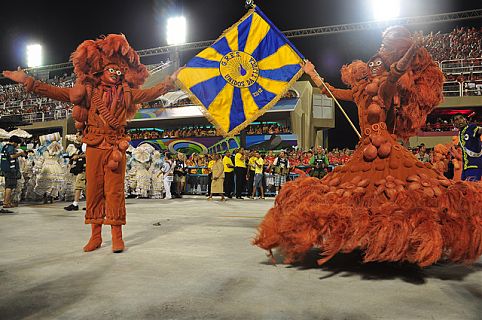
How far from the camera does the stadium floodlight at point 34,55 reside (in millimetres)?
32938

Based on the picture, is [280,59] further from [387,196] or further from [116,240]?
[116,240]

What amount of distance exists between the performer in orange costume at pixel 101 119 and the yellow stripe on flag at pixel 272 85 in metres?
1.70

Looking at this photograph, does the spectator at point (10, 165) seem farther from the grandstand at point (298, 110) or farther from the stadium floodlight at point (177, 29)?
the stadium floodlight at point (177, 29)

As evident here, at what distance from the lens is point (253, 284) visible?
3.13 m

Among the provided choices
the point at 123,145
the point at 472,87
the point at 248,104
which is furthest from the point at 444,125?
the point at 123,145

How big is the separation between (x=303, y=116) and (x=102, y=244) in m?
23.1

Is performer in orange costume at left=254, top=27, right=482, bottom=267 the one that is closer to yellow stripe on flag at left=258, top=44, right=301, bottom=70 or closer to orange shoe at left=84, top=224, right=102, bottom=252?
yellow stripe on flag at left=258, top=44, right=301, bottom=70

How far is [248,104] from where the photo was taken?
548 cm

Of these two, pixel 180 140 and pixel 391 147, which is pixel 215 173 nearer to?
pixel 391 147

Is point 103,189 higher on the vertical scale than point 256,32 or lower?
lower

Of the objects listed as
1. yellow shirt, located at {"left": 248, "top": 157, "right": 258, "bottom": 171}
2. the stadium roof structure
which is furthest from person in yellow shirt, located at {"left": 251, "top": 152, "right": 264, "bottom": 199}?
the stadium roof structure

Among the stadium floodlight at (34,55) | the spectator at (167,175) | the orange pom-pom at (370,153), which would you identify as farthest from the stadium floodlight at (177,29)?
the orange pom-pom at (370,153)

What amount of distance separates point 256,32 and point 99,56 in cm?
196

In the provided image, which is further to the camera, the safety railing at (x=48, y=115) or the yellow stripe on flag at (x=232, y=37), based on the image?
the safety railing at (x=48, y=115)
